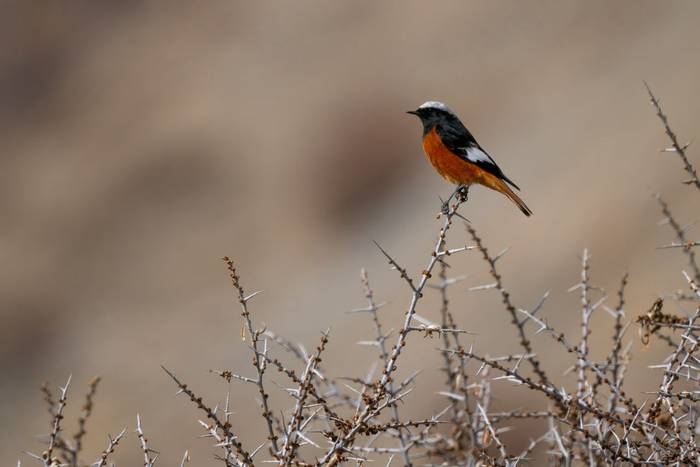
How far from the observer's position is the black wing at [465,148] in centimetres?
709

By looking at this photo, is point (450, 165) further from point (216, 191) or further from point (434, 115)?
point (216, 191)

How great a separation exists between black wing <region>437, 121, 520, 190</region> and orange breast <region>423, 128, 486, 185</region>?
3 cm

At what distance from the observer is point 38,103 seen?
35969 millimetres

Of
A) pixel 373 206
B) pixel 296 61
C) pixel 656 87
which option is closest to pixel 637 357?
pixel 656 87

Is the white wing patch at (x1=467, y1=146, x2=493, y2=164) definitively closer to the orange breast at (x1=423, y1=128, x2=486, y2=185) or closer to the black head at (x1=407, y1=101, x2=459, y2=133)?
the orange breast at (x1=423, y1=128, x2=486, y2=185)

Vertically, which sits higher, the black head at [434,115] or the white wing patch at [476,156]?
the black head at [434,115]

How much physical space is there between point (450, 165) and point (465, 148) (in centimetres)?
18

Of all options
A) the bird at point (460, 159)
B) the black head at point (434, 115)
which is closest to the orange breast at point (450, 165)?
the bird at point (460, 159)

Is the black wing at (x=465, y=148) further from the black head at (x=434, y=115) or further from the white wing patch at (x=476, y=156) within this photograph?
the black head at (x=434, y=115)

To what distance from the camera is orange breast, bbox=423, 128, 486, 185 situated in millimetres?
7156

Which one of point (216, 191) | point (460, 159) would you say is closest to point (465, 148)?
point (460, 159)

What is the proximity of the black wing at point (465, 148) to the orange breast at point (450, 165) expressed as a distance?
3cm

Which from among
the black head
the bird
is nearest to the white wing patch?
the bird

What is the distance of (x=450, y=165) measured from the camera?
723 centimetres
